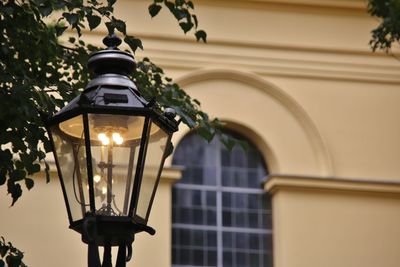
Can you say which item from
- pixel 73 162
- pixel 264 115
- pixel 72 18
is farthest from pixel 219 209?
pixel 73 162

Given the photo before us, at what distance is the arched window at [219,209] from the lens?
1541cm

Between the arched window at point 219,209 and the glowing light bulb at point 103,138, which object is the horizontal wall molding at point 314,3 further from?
the glowing light bulb at point 103,138

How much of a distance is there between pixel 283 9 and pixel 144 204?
9.51 m

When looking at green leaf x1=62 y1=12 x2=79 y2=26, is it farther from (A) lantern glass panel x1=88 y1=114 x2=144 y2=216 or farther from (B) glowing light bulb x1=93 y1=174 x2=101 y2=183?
(B) glowing light bulb x1=93 y1=174 x2=101 y2=183

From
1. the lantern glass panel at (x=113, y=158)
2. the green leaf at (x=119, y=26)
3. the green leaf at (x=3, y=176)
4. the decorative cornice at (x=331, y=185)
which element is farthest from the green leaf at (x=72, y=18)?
the decorative cornice at (x=331, y=185)

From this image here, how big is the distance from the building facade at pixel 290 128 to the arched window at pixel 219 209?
0.02m

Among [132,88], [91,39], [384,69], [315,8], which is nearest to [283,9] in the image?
[315,8]

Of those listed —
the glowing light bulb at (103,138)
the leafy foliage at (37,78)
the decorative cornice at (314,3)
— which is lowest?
the glowing light bulb at (103,138)

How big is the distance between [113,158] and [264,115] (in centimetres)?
888

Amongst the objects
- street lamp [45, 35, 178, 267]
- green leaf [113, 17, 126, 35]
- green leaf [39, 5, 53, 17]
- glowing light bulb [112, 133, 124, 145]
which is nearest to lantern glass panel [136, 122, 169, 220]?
street lamp [45, 35, 178, 267]

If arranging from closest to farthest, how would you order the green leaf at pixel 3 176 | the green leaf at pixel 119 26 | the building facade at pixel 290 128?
1. the green leaf at pixel 3 176
2. the green leaf at pixel 119 26
3. the building facade at pixel 290 128

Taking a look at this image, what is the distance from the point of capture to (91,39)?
50.5 feet

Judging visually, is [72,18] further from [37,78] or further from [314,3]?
[314,3]

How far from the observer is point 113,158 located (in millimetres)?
7016
